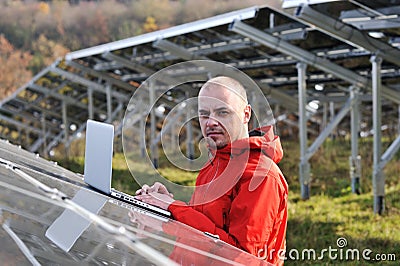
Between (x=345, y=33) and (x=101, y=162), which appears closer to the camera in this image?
(x=101, y=162)

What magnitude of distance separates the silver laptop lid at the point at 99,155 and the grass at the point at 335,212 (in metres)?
0.27

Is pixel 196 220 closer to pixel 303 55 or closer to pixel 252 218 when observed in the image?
pixel 252 218

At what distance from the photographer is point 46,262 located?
1595 millimetres

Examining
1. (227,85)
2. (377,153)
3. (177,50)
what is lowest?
(377,153)

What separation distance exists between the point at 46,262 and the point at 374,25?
18.5ft

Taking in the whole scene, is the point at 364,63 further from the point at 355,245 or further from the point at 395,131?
the point at 395,131

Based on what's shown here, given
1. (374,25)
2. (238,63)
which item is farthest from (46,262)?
(238,63)

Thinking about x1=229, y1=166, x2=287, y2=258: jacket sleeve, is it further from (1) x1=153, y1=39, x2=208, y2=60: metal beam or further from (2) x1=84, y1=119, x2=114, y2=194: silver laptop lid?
(1) x1=153, y1=39, x2=208, y2=60: metal beam

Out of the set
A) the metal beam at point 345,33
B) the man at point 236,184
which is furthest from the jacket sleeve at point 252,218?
the metal beam at point 345,33

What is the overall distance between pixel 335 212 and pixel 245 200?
547 cm

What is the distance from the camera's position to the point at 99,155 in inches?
87.3

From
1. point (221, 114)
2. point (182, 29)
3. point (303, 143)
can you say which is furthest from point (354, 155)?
point (221, 114)

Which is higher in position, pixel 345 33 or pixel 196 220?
pixel 345 33

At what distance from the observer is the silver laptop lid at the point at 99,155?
217 centimetres
